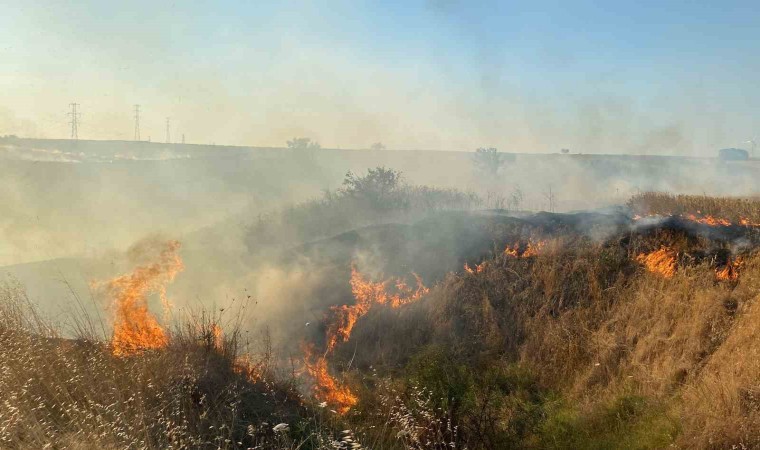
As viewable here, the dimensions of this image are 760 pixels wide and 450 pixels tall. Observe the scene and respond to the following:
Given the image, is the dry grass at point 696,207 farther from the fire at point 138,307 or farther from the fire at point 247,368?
the fire at point 138,307

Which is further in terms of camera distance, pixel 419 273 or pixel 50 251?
pixel 50 251

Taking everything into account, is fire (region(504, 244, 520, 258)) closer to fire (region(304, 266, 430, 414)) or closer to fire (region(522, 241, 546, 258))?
fire (region(522, 241, 546, 258))

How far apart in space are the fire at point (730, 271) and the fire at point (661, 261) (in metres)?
0.69

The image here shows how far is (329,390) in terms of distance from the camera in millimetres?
7918

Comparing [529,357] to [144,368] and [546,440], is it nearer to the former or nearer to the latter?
[546,440]

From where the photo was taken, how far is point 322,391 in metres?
7.88

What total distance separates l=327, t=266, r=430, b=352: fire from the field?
36mm

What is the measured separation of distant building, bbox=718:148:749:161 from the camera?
46803 mm

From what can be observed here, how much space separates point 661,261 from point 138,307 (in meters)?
8.98

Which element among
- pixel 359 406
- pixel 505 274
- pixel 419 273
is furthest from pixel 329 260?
pixel 359 406

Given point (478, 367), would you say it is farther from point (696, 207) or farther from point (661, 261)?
point (696, 207)

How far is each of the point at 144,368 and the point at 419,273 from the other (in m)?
6.67

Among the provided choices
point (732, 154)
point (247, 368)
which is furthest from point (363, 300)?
point (732, 154)

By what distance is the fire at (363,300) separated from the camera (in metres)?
9.94
